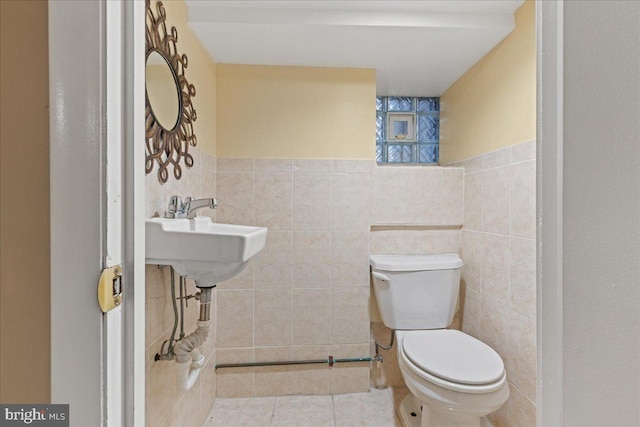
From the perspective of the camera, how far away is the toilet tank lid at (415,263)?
1609 millimetres

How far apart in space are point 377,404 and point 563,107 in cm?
176

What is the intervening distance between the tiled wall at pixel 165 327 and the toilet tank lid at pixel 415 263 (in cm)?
97

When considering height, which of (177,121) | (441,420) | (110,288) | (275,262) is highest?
(177,121)

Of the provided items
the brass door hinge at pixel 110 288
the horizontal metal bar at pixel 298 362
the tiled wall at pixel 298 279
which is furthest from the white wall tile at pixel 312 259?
the brass door hinge at pixel 110 288

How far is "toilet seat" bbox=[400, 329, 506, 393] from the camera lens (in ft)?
3.67

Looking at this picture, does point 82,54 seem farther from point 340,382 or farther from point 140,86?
point 340,382

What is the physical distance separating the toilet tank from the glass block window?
82cm

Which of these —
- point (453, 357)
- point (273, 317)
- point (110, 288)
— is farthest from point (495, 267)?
point (110, 288)

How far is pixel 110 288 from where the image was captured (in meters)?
0.42

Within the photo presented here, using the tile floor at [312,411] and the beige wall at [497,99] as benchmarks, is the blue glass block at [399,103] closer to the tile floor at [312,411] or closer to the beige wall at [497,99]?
the beige wall at [497,99]

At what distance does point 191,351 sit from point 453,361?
3.44 ft

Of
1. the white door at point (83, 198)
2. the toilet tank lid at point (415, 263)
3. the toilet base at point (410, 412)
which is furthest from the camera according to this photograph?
the toilet tank lid at point (415, 263)

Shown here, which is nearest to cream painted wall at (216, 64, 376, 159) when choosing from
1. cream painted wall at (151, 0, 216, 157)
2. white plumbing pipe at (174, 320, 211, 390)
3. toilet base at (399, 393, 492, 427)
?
cream painted wall at (151, 0, 216, 157)
